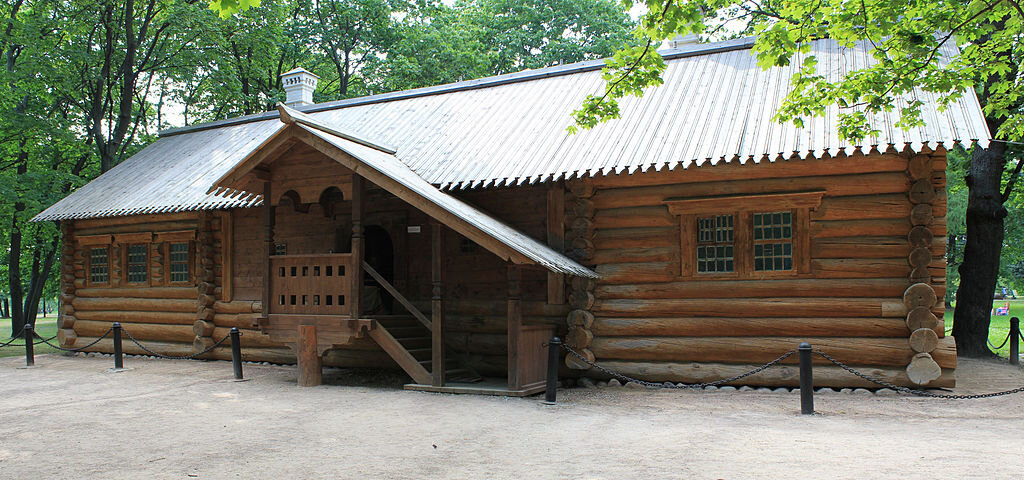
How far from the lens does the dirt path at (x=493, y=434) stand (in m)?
6.27

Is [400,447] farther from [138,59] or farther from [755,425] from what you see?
[138,59]

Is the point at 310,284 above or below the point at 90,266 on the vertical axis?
below

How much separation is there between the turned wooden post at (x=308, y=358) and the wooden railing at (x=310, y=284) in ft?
0.99

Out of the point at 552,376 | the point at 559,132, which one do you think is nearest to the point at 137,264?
the point at 559,132

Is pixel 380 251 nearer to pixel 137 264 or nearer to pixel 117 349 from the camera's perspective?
pixel 117 349

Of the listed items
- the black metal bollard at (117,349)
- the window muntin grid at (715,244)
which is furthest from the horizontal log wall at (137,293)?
the window muntin grid at (715,244)

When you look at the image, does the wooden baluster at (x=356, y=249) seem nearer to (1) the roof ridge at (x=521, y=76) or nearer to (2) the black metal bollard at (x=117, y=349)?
(1) the roof ridge at (x=521, y=76)

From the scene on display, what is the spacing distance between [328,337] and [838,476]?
766 cm

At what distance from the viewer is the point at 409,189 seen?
33.7ft

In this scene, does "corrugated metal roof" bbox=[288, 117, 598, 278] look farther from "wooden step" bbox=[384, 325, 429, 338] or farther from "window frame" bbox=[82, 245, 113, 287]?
"window frame" bbox=[82, 245, 113, 287]

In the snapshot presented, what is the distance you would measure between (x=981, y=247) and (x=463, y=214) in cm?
1095

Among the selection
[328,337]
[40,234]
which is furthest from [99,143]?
[328,337]

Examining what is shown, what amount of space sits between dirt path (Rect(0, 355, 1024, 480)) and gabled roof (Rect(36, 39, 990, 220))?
326 centimetres

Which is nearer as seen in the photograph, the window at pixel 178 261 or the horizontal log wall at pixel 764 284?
the horizontal log wall at pixel 764 284
